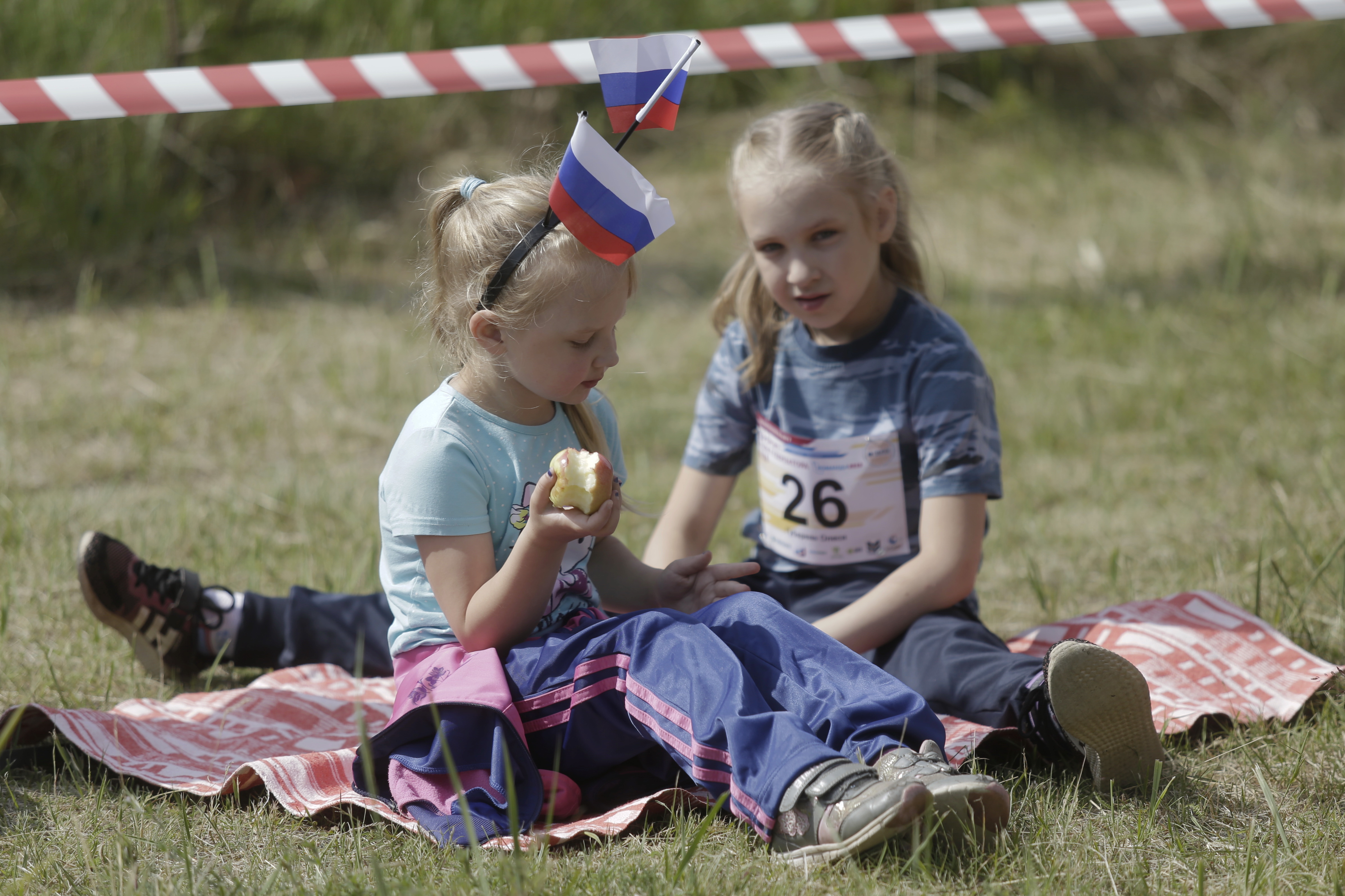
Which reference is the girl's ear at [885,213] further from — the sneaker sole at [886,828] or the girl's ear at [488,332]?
the sneaker sole at [886,828]

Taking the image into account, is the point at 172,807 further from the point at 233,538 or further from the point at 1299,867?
the point at 1299,867

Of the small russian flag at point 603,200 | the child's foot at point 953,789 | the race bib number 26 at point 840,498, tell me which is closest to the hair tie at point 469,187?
the small russian flag at point 603,200

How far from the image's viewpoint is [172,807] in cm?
214

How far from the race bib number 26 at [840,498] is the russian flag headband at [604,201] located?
2.75 feet

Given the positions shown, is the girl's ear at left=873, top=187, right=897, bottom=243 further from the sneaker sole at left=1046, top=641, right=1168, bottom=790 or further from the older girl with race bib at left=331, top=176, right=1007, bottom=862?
the sneaker sole at left=1046, top=641, right=1168, bottom=790

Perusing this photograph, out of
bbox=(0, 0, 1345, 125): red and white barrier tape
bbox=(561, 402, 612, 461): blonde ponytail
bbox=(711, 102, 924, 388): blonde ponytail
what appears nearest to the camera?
bbox=(561, 402, 612, 461): blonde ponytail

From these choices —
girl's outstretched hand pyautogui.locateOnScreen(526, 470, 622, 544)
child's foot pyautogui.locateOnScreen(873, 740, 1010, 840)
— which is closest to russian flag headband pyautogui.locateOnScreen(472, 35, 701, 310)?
girl's outstretched hand pyautogui.locateOnScreen(526, 470, 622, 544)

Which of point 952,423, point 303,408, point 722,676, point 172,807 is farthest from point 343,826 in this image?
point 303,408

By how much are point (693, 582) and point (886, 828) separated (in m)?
0.78

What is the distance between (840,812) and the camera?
175 cm

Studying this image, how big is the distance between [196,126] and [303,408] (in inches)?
91.6

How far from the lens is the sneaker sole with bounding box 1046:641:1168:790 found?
6.74 ft

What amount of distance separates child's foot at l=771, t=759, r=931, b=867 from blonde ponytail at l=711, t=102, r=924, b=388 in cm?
126

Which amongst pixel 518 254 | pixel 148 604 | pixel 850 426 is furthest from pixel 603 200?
pixel 148 604
